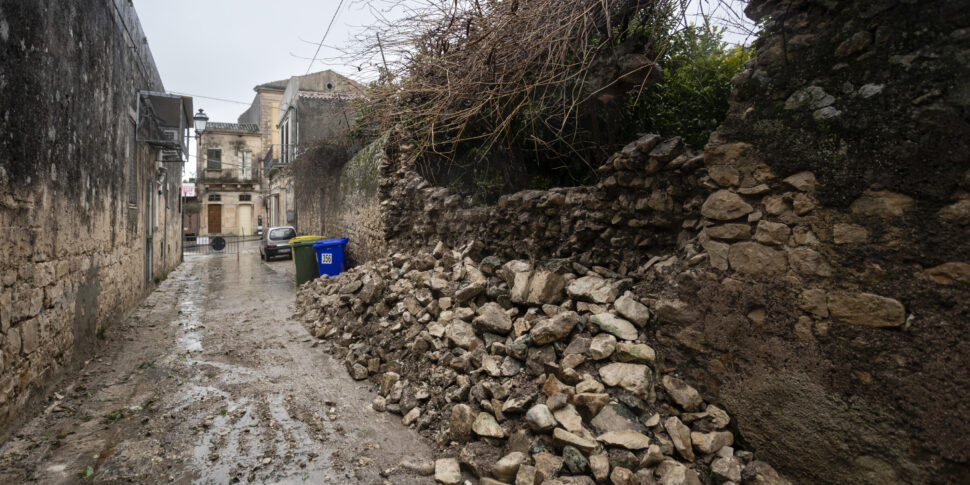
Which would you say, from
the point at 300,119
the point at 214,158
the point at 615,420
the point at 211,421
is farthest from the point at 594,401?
the point at 214,158

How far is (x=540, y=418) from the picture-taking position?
2768 mm

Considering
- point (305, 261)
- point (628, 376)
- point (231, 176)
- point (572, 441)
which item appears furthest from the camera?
point (231, 176)

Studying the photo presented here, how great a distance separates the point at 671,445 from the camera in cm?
254

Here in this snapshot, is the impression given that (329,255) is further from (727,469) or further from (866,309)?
(866,309)

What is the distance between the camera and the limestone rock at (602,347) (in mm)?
3021

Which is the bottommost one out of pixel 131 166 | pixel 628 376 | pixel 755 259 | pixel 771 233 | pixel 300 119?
pixel 628 376

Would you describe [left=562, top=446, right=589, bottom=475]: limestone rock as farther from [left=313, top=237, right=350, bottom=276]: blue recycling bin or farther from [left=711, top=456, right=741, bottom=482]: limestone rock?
[left=313, top=237, right=350, bottom=276]: blue recycling bin

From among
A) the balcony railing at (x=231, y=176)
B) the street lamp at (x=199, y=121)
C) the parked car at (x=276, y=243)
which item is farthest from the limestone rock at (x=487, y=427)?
the balcony railing at (x=231, y=176)

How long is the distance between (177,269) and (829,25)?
1530cm

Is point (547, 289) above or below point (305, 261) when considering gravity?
above

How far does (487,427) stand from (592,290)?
125 cm

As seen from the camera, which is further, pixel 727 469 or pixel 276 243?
pixel 276 243

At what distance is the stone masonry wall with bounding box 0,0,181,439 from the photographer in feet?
10.5

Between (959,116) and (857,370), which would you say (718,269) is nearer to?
(857,370)
